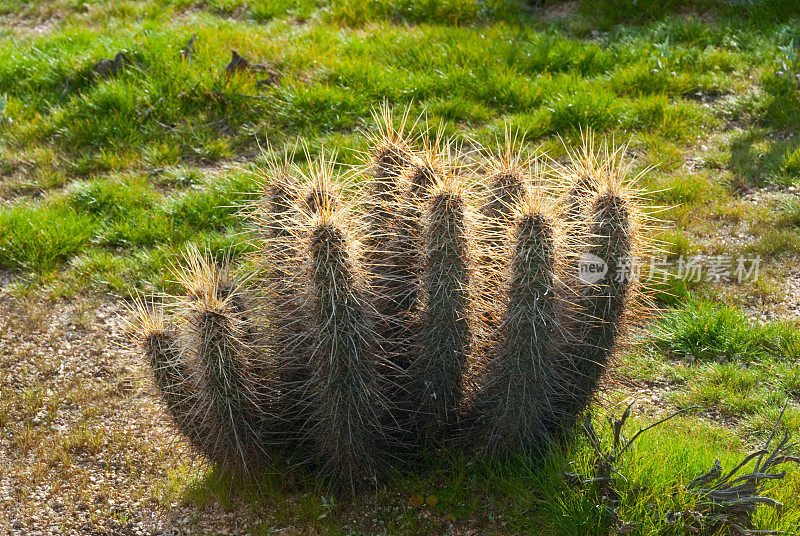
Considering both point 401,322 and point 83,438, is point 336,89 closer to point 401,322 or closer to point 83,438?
point 83,438

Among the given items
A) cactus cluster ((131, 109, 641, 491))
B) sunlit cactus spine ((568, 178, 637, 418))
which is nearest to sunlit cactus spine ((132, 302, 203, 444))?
cactus cluster ((131, 109, 641, 491))

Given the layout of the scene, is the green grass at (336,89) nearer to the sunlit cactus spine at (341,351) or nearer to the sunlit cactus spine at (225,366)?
the sunlit cactus spine at (225,366)

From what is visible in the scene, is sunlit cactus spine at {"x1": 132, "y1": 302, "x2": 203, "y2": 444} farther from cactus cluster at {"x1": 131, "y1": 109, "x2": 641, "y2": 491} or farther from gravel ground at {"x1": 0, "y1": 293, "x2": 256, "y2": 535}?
gravel ground at {"x1": 0, "y1": 293, "x2": 256, "y2": 535}

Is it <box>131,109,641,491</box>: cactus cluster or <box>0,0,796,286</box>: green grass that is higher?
<box>0,0,796,286</box>: green grass

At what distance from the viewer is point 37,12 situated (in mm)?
8289

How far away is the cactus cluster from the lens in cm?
307

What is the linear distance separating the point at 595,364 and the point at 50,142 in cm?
470

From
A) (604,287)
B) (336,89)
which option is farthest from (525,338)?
(336,89)

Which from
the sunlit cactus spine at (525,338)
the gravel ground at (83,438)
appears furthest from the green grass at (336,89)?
the sunlit cactus spine at (525,338)

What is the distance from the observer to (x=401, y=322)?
3.31 metres

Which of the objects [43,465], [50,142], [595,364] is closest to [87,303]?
[43,465]

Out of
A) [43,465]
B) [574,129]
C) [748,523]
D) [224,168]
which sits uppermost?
[574,129]

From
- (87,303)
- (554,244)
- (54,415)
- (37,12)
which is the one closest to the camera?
(554,244)

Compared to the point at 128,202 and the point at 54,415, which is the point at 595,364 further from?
the point at 128,202
